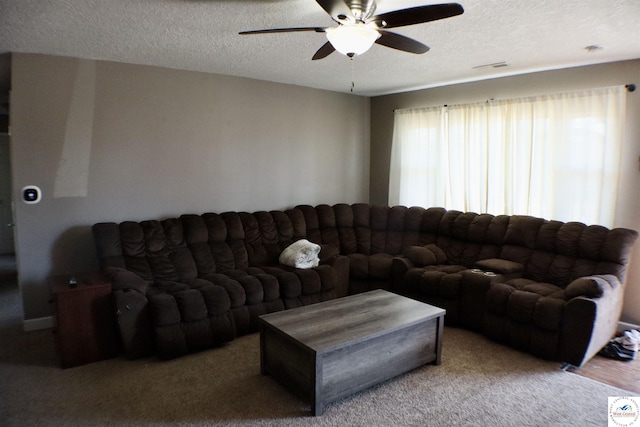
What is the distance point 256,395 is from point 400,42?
7.77ft

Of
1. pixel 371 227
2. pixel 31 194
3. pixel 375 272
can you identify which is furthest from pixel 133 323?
pixel 371 227

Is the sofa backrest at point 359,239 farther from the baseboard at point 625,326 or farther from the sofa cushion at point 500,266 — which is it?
the baseboard at point 625,326

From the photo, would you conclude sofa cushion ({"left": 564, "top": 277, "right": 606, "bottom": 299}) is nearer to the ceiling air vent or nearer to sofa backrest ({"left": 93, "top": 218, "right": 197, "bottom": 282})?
the ceiling air vent

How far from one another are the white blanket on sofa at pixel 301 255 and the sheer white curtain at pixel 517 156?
1822mm

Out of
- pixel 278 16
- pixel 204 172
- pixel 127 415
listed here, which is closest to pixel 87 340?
pixel 127 415

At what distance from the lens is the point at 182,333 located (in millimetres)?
3094

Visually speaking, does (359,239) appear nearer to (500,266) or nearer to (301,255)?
(301,255)

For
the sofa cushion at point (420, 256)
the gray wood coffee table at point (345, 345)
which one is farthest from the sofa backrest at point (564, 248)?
the gray wood coffee table at point (345, 345)

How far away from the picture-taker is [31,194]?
3.55m

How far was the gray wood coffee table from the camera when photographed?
8.00ft

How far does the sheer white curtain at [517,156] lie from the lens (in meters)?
3.77

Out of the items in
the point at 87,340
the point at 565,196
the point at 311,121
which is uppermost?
the point at 311,121

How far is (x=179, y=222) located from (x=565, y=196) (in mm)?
3822

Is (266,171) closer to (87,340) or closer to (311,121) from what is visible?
(311,121)
